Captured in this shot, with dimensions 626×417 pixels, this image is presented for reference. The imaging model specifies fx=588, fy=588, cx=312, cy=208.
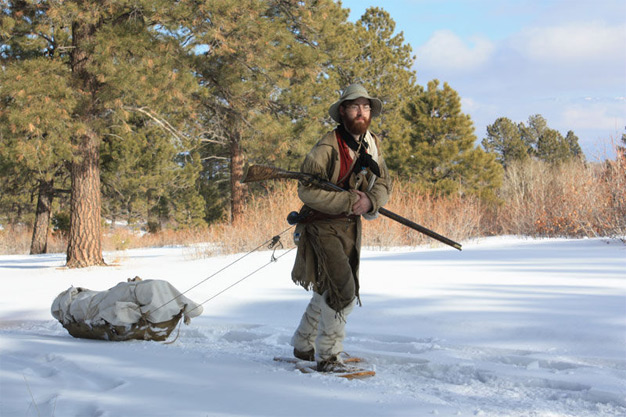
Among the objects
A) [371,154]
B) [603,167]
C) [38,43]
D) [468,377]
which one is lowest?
[468,377]

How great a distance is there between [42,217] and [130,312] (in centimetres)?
1915

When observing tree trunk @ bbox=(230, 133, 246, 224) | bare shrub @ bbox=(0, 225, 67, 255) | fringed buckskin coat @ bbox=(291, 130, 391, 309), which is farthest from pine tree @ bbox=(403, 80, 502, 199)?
fringed buckskin coat @ bbox=(291, 130, 391, 309)

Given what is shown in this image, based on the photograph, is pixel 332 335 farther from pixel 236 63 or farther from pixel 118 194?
pixel 118 194

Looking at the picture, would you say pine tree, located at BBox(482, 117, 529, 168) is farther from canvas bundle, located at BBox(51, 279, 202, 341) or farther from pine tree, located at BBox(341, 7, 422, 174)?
canvas bundle, located at BBox(51, 279, 202, 341)

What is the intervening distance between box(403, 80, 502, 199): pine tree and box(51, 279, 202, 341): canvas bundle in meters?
19.7

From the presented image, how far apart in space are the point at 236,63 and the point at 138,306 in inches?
473

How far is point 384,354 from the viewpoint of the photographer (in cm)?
444

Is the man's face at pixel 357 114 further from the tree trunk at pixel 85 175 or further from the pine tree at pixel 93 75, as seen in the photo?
the tree trunk at pixel 85 175

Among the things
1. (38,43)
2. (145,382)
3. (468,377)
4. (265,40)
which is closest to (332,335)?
(468,377)

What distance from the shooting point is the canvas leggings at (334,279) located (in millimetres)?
3816

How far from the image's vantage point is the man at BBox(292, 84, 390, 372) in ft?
12.5

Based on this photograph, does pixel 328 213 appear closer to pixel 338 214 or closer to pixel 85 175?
pixel 338 214

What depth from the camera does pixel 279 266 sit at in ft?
31.1

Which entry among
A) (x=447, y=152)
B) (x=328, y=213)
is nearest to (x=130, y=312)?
(x=328, y=213)
